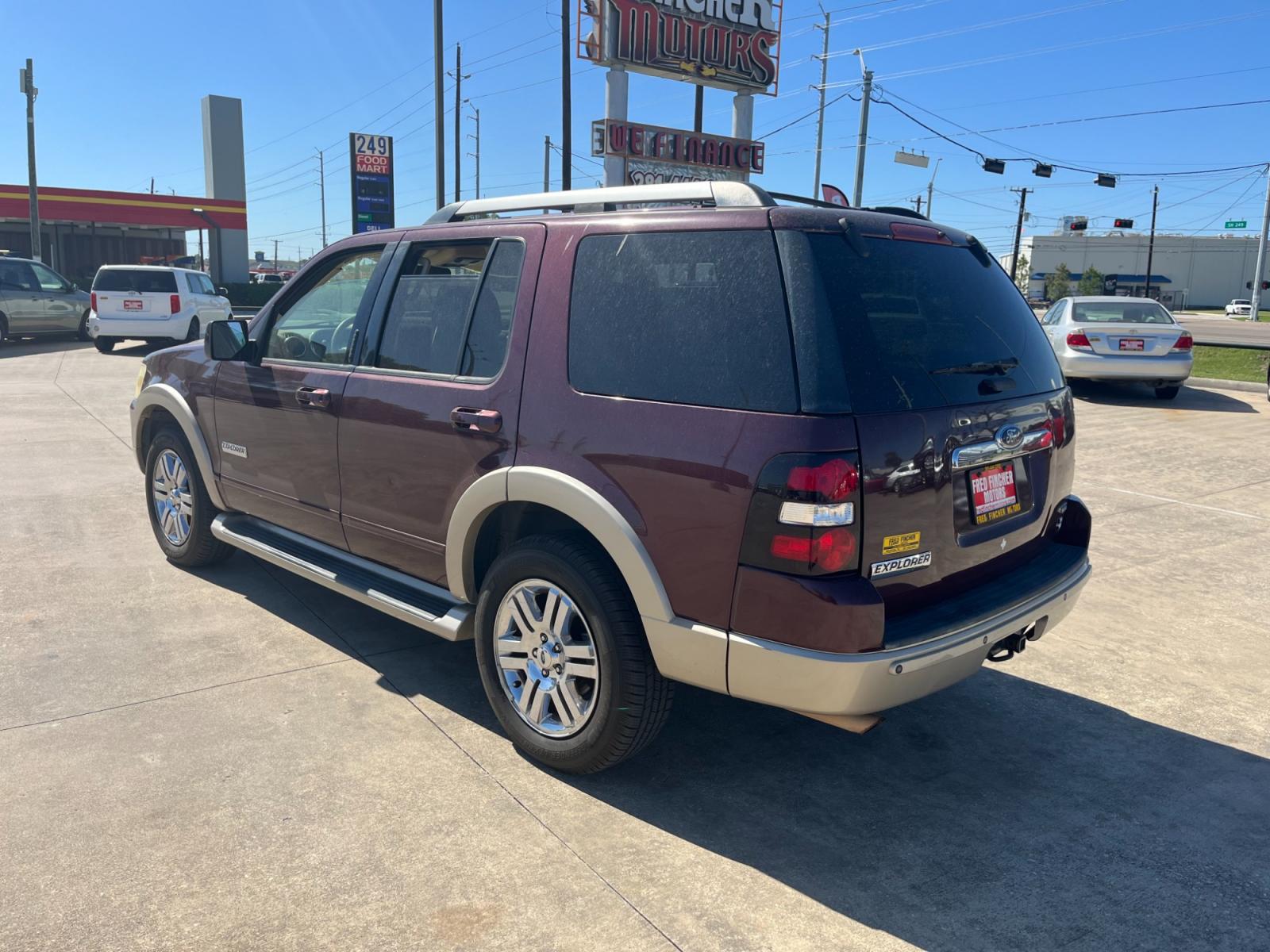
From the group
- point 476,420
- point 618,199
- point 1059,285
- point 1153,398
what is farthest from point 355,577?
point 1059,285

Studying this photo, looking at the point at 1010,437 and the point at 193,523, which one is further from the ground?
the point at 1010,437

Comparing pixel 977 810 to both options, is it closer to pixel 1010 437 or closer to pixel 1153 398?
pixel 1010 437

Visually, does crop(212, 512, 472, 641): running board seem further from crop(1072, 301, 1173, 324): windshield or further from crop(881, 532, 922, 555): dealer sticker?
crop(1072, 301, 1173, 324): windshield

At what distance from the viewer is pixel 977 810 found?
3.36 metres

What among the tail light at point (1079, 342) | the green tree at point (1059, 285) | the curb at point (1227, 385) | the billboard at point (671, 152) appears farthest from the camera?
the green tree at point (1059, 285)

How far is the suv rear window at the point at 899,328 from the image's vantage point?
2.85 meters

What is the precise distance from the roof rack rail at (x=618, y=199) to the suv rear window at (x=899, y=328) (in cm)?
34

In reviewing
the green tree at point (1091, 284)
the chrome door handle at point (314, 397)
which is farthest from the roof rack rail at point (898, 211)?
the green tree at point (1091, 284)

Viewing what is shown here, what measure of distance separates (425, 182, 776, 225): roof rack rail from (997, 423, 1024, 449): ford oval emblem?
3.53 ft

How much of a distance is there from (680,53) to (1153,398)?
44.9ft

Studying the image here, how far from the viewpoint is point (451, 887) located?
112 inches

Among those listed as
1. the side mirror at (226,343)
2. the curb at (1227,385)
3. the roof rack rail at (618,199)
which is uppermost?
the roof rack rail at (618,199)

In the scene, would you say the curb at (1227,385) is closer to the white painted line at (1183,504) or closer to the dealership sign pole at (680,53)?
the white painted line at (1183,504)

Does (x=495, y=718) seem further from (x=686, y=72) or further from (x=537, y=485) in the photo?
(x=686, y=72)
